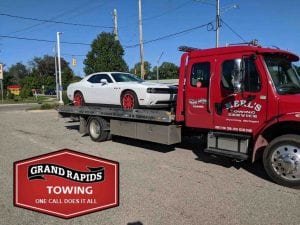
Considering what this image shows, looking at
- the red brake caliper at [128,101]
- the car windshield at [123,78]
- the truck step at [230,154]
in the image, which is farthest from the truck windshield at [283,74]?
the car windshield at [123,78]

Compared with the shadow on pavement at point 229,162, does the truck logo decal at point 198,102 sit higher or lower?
higher

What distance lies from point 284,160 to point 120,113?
4943 millimetres

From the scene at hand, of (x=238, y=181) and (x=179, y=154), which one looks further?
(x=179, y=154)

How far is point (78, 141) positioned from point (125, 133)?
2.08 meters

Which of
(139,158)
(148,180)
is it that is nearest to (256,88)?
(148,180)

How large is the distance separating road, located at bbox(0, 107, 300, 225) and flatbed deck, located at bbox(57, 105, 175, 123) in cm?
94

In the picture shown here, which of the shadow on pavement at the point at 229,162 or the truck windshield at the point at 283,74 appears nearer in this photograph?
the truck windshield at the point at 283,74

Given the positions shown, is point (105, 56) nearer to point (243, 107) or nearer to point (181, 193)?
point (243, 107)

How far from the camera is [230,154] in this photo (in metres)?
6.91

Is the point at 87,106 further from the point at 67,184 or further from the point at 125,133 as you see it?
the point at 67,184

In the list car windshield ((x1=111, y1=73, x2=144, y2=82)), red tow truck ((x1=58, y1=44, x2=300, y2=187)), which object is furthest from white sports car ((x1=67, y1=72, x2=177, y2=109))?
red tow truck ((x1=58, y1=44, x2=300, y2=187))

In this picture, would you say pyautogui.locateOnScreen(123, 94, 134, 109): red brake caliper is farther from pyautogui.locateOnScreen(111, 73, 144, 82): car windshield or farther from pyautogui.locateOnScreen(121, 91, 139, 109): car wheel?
pyautogui.locateOnScreen(111, 73, 144, 82): car windshield

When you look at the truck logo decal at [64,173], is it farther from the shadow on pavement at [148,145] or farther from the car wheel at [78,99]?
the car wheel at [78,99]

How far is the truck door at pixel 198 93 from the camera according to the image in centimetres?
754
